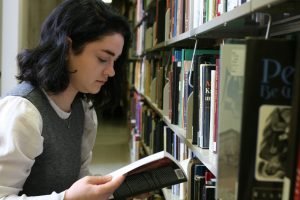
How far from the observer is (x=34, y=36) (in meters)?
3.41

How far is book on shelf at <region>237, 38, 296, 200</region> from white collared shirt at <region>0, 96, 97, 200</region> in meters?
0.60

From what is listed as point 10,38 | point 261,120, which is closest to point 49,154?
point 261,120

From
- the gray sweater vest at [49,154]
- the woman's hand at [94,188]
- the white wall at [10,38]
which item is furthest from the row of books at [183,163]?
the white wall at [10,38]

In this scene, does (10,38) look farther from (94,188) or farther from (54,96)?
(94,188)

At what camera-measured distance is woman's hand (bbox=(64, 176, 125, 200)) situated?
95 cm

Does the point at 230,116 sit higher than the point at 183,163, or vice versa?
the point at 230,116

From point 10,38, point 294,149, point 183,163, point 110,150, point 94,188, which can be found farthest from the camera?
point 110,150

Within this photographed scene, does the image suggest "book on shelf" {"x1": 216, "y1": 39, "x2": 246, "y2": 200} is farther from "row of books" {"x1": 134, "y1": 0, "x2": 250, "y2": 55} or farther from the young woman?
the young woman

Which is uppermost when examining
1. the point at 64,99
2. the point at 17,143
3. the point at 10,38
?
the point at 10,38

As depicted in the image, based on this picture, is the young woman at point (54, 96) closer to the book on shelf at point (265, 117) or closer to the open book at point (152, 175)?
the open book at point (152, 175)

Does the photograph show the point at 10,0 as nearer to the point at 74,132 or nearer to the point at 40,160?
the point at 74,132

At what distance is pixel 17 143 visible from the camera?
39.3 inches

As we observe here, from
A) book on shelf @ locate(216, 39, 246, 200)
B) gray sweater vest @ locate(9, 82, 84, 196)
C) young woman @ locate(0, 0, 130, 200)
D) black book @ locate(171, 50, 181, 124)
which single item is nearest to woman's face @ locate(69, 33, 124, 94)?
young woman @ locate(0, 0, 130, 200)

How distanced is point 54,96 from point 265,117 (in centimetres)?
82
